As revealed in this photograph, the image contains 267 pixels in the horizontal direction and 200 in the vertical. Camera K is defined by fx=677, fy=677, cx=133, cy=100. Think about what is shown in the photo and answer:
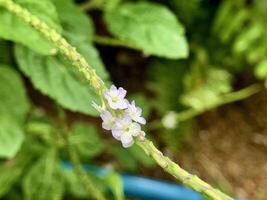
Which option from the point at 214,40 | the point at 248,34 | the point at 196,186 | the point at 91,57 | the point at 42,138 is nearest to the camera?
the point at 196,186

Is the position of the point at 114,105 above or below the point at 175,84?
below

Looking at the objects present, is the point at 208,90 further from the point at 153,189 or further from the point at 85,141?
the point at 85,141

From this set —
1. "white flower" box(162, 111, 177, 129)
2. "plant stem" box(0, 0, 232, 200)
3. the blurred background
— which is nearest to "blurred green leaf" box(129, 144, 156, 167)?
the blurred background

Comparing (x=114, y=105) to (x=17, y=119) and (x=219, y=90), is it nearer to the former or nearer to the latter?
(x=17, y=119)

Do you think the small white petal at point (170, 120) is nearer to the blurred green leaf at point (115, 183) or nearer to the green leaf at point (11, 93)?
the blurred green leaf at point (115, 183)

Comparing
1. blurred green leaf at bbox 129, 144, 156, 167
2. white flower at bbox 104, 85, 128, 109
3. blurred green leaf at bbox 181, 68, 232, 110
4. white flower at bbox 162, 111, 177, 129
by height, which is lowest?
white flower at bbox 104, 85, 128, 109

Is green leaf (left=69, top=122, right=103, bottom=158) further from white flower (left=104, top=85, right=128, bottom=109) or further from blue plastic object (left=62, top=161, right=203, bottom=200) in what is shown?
white flower (left=104, top=85, right=128, bottom=109)

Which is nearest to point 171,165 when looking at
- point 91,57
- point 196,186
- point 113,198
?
point 196,186
